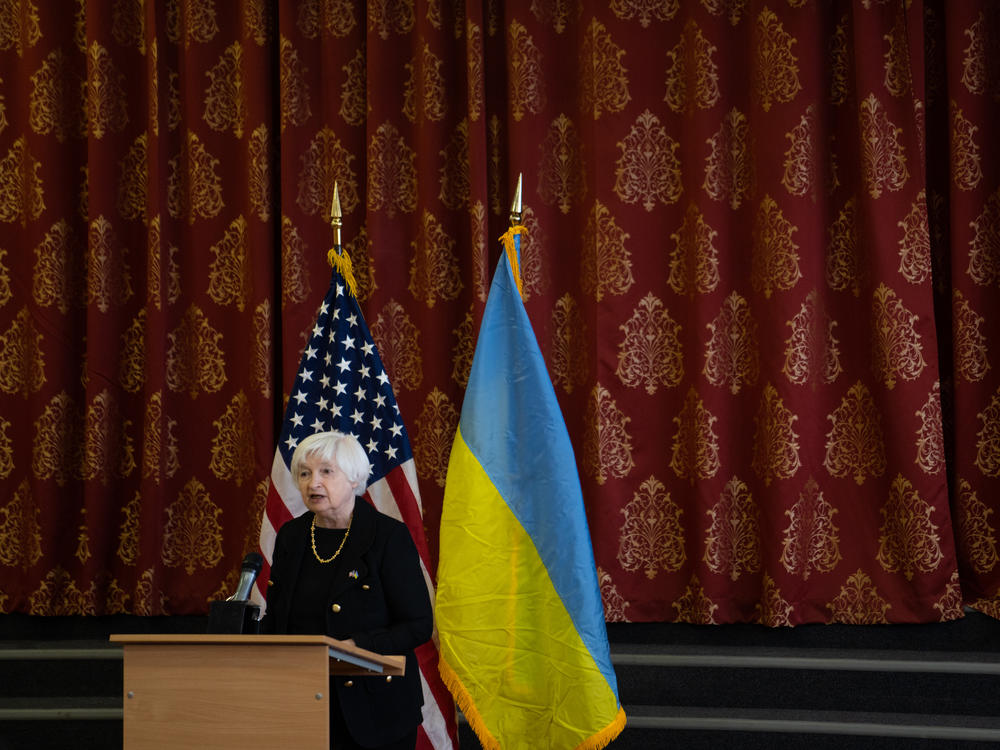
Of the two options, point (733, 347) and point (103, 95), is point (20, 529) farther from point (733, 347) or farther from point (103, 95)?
point (733, 347)

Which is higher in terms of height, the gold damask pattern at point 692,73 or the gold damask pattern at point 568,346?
the gold damask pattern at point 692,73

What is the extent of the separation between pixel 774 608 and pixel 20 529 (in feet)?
9.95

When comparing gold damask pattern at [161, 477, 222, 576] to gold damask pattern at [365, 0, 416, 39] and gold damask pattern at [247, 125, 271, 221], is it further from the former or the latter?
gold damask pattern at [365, 0, 416, 39]

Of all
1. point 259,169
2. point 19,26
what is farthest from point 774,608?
point 19,26

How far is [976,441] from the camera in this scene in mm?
3881

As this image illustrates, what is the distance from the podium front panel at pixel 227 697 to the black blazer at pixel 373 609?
0.45 metres

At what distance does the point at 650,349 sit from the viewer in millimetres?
4094

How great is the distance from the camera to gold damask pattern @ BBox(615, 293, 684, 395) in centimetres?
407

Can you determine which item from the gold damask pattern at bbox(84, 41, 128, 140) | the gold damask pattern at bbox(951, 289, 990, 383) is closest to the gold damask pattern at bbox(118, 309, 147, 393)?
the gold damask pattern at bbox(84, 41, 128, 140)

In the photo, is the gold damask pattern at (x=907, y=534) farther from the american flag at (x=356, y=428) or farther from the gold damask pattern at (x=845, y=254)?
the american flag at (x=356, y=428)

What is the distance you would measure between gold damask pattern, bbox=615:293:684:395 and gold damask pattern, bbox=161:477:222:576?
5.76 ft

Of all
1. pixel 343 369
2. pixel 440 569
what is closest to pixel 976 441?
pixel 440 569

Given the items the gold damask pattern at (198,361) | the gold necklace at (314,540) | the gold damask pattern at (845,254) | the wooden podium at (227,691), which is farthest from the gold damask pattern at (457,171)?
the wooden podium at (227,691)

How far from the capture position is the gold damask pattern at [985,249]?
3.91m
